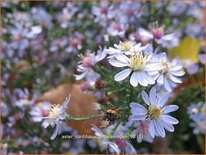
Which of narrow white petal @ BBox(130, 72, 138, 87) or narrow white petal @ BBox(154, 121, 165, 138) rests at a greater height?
narrow white petal @ BBox(130, 72, 138, 87)

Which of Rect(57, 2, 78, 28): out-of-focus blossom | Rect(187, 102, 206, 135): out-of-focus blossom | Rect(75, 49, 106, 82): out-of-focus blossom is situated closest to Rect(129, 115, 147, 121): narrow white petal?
Rect(75, 49, 106, 82): out-of-focus blossom

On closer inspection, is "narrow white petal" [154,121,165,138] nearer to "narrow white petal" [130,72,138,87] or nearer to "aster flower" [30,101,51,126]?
"narrow white petal" [130,72,138,87]

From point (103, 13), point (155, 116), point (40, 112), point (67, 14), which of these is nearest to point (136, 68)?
point (155, 116)

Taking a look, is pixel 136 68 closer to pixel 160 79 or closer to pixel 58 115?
pixel 160 79

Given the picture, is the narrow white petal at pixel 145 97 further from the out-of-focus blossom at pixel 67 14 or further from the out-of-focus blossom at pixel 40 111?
the out-of-focus blossom at pixel 67 14

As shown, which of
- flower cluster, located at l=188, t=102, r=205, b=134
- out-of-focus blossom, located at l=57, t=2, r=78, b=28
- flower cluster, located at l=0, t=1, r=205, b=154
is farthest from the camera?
out-of-focus blossom, located at l=57, t=2, r=78, b=28

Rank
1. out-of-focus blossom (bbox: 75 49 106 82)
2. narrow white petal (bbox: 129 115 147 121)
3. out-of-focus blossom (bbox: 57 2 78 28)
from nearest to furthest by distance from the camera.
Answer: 1. narrow white petal (bbox: 129 115 147 121)
2. out-of-focus blossom (bbox: 75 49 106 82)
3. out-of-focus blossom (bbox: 57 2 78 28)

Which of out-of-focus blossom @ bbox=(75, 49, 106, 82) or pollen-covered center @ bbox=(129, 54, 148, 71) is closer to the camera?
pollen-covered center @ bbox=(129, 54, 148, 71)
